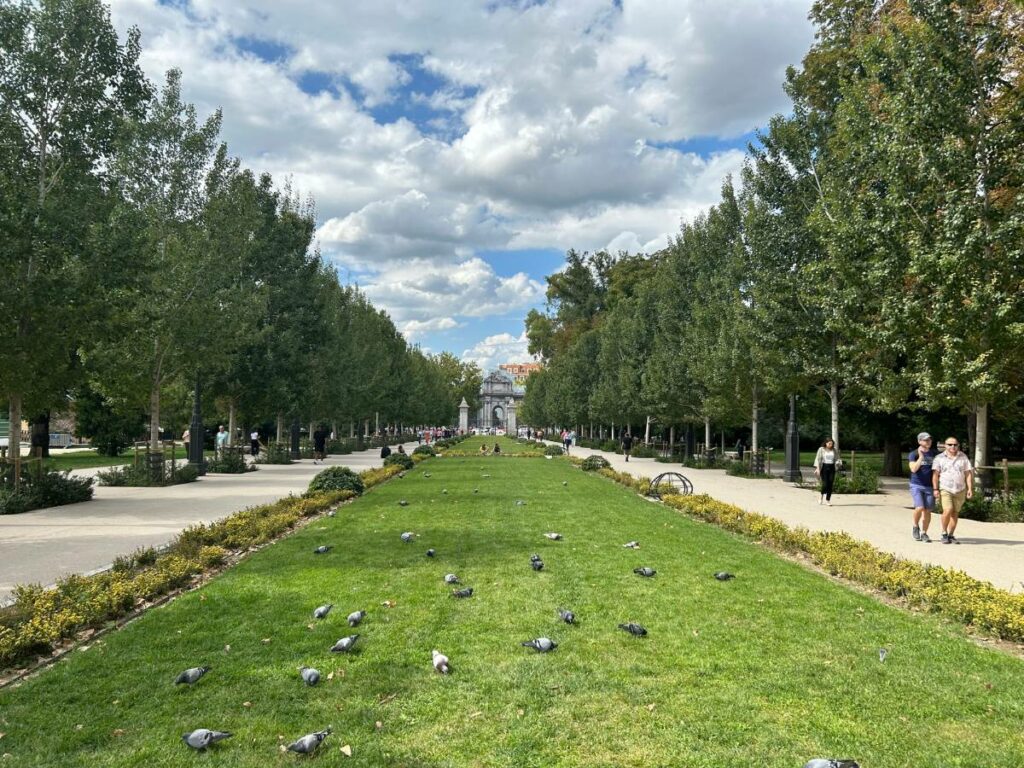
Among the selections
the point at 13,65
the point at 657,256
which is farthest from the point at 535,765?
the point at 657,256

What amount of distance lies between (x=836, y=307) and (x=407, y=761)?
17.2 meters

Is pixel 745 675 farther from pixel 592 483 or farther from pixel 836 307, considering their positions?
pixel 592 483

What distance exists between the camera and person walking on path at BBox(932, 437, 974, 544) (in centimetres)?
1069

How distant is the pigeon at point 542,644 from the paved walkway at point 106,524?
5220mm

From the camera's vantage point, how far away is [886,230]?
15.1 metres

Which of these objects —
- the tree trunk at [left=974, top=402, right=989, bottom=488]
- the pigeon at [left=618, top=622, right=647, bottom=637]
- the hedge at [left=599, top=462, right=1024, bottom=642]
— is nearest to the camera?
the pigeon at [left=618, top=622, right=647, bottom=637]

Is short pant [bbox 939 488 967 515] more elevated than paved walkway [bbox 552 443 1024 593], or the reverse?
short pant [bbox 939 488 967 515]

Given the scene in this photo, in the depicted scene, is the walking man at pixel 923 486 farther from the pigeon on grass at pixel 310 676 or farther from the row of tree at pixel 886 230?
the pigeon on grass at pixel 310 676

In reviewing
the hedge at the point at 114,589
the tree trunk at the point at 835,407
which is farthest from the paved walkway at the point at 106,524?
the tree trunk at the point at 835,407

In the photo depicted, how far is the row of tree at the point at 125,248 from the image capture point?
1391 centimetres

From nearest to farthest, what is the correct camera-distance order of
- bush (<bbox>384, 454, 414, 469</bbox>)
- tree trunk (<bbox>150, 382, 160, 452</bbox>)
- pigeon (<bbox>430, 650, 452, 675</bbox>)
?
pigeon (<bbox>430, 650, 452, 675</bbox>)
tree trunk (<bbox>150, 382, 160, 452</bbox>)
bush (<bbox>384, 454, 414, 469</bbox>)

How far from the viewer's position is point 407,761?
359 cm

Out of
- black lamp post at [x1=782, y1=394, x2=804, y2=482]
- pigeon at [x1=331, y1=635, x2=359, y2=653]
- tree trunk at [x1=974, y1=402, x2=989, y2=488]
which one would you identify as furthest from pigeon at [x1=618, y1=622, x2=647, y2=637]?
black lamp post at [x1=782, y1=394, x2=804, y2=482]

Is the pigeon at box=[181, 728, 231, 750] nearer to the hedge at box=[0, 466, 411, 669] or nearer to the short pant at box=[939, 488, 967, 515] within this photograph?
the hedge at box=[0, 466, 411, 669]
